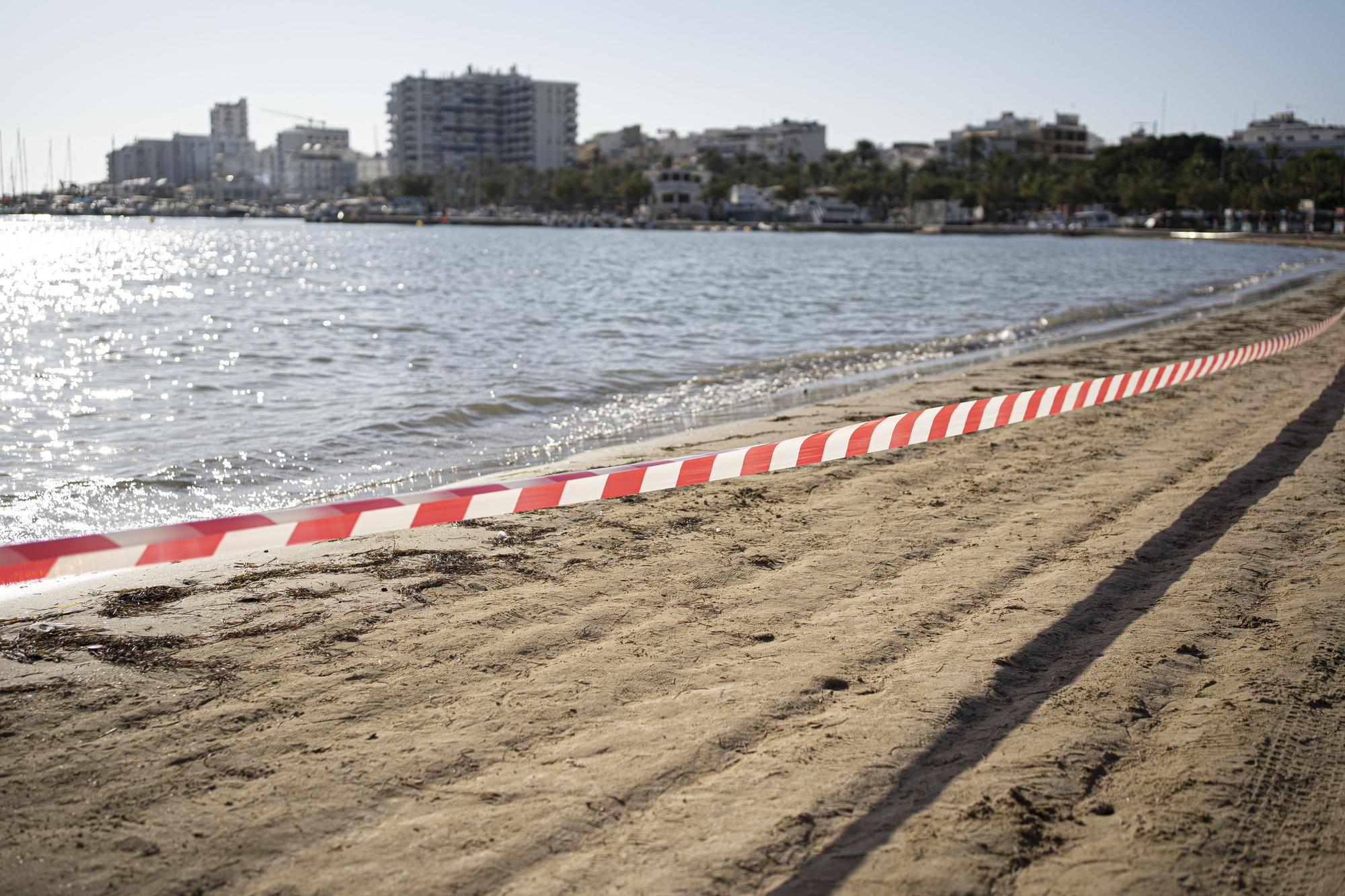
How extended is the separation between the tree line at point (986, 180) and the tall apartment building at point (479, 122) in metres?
6.03

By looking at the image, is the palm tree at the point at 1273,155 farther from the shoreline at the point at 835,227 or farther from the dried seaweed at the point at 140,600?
the dried seaweed at the point at 140,600

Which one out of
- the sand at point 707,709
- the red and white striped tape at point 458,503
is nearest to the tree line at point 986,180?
the red and white striped tape at point 458,503

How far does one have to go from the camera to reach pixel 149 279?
131ft

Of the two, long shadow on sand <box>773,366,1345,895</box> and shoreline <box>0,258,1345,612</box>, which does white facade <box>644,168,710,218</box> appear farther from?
long shadow on sand <box>773,366,1345,895</box>

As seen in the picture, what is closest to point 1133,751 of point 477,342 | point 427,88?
point 477,342

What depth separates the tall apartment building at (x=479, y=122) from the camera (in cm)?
19412

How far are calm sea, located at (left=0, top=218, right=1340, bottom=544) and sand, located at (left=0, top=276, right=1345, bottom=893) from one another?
3.11 metres

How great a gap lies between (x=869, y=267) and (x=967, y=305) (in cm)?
2444

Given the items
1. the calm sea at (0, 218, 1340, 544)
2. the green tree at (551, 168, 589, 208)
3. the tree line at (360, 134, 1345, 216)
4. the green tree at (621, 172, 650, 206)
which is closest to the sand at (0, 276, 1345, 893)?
the calm sea at (0, 218, 1340, 544)

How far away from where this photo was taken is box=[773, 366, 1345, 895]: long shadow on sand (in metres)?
2.82

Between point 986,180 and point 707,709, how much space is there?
495 ft

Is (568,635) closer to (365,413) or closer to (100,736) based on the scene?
(100,736)

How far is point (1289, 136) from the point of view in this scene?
155 m

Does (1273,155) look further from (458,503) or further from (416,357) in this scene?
(458,503)
